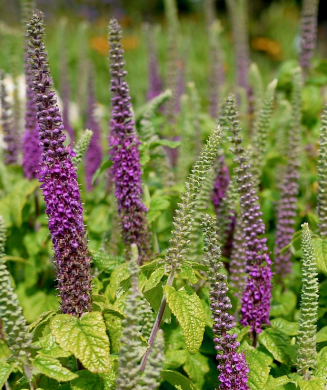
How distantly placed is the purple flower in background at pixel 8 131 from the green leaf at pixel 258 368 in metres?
2.42

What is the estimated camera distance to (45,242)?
10.7 feet

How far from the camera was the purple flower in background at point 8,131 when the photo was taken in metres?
3.72

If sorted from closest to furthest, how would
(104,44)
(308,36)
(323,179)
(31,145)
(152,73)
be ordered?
(323,179) → (31,145) → (308,36) → (152,73) → (104,44)

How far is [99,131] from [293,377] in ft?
13.8

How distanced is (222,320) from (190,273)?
0.70 ft

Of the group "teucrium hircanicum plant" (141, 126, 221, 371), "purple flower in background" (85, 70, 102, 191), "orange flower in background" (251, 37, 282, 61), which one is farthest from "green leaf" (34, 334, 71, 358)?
"orange flower in background" (251, 37, 282, 61)

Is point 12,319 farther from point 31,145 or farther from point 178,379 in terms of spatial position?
point 31,145

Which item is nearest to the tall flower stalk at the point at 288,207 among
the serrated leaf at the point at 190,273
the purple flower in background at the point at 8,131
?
the serrated leaf at the point at 190,273

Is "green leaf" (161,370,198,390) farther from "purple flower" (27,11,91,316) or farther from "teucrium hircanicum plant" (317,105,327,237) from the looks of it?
"teucrium hircanicum plant" (317,105,327,237)

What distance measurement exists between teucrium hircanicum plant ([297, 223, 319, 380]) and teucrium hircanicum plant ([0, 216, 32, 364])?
1.04 m

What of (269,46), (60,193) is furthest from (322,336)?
(269,46)

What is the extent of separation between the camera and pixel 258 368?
2.21 m

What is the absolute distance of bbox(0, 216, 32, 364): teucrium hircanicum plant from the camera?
1.64m

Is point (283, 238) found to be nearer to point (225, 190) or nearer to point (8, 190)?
point (225, 190)
